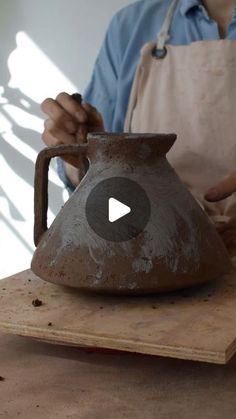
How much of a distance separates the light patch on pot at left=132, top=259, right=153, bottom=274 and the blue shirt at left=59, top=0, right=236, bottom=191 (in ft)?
2.41

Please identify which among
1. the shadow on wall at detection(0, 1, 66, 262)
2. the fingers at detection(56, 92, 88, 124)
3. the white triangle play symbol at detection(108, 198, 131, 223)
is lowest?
the shadow on wall at detection(0, 1, 66, 262)

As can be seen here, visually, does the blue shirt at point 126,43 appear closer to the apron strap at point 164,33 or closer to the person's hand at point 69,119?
the apron strap at point 164,33

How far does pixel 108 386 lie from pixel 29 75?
5.24 ft

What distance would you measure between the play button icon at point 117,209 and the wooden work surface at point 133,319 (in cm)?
9

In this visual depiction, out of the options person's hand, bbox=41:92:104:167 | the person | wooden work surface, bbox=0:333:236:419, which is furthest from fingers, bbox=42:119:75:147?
wooden work surface, bbox=0:333:236:419

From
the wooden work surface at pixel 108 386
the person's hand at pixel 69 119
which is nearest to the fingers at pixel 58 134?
the person's hand at pixel 69 119

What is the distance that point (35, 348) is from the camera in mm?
853

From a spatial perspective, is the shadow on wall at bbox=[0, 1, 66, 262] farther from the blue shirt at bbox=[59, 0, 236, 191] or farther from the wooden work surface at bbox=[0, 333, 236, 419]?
the wooden work surface at bbox=[0, 333, 236, 419]

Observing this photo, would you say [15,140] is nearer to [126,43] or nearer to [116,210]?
[126,43]

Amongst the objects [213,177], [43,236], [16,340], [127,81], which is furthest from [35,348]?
[127,81]

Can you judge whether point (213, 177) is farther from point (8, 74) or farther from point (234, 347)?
point (8, 74)

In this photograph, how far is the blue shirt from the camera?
141 cm

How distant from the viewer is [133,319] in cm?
75

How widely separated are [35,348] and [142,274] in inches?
7.5
